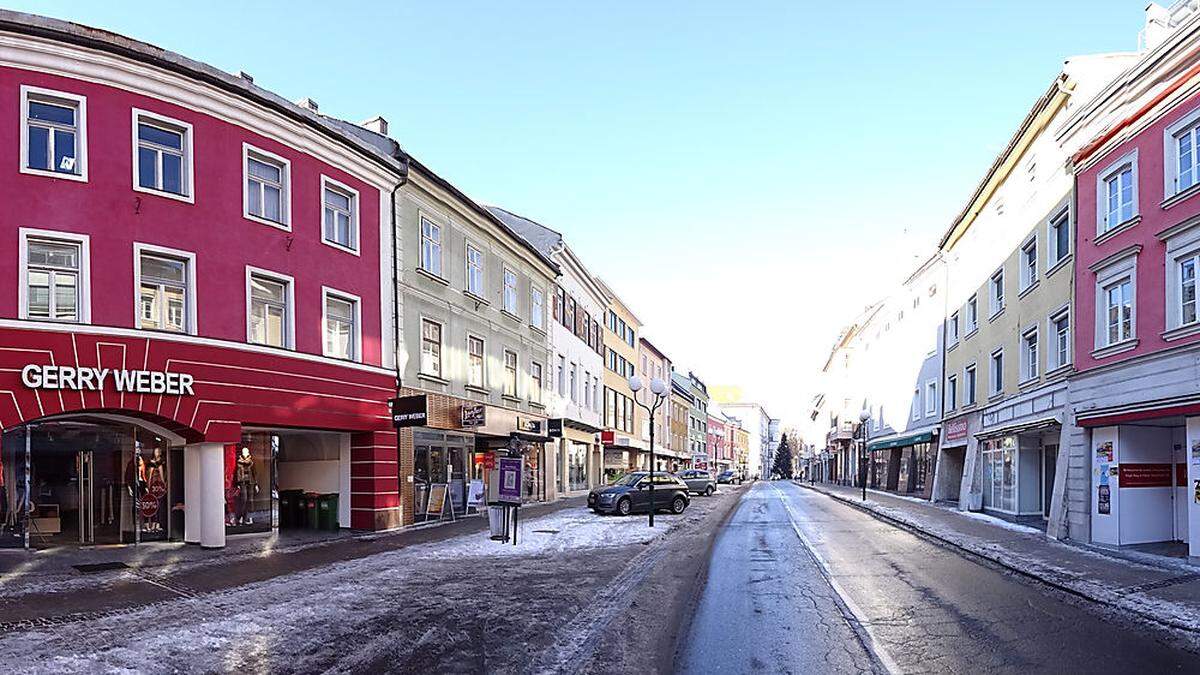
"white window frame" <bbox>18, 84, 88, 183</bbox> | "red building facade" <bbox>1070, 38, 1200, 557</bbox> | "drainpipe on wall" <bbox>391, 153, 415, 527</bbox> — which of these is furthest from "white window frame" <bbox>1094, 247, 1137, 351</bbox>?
"white window frame" <bbox>18, 84, 88, 183</bbox>

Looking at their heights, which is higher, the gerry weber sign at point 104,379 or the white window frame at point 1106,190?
the white window frame at point 1106,190

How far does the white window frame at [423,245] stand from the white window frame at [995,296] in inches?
663

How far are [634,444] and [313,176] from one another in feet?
124

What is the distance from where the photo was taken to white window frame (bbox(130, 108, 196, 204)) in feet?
50.6

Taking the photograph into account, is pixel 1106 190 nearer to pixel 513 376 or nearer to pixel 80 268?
pixel 513 376

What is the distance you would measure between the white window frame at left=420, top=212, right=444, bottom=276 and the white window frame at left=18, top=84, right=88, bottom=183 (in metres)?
8.90

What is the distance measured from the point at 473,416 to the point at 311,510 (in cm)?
546

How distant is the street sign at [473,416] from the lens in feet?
80.4

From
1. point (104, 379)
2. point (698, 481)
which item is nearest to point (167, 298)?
point (104, 379)

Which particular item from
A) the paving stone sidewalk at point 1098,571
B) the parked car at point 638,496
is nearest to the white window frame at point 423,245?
the parked car at point 638,496

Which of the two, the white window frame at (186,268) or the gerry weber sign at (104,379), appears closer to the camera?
the gerry weber sign at (104,379)

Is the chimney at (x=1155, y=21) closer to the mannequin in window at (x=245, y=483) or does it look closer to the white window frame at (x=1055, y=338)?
the white window frame at (x=1055, y=338)

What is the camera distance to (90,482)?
16.5 m

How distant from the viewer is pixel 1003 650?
Result: 7.86m
